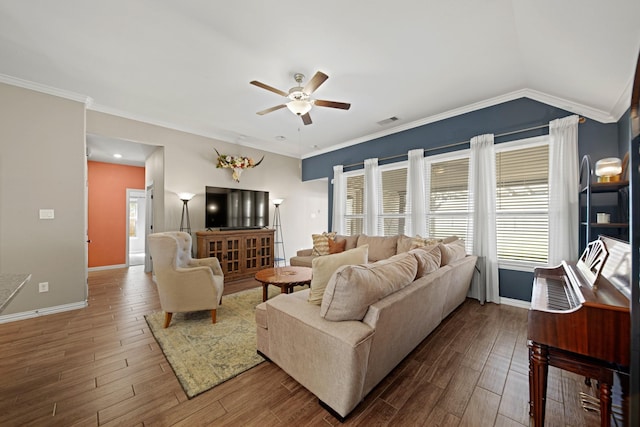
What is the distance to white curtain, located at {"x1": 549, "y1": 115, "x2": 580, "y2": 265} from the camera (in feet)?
9.54

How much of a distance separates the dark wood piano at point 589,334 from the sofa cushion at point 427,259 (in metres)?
0.78

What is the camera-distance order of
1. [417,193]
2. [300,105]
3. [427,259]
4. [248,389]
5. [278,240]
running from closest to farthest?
[248,389]
[427,259]
[300,105]
[417,193]
[278,240]

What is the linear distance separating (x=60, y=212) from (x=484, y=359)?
530 cm

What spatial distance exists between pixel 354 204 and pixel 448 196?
2028mm

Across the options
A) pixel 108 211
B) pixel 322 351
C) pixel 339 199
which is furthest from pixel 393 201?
pixel 108 211

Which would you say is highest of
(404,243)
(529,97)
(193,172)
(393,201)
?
(529,97)

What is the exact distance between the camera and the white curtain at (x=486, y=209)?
348 cm

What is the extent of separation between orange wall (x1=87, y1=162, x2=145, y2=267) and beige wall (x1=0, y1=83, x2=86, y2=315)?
9.29 feet

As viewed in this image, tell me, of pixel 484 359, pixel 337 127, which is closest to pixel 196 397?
pixel 484 359

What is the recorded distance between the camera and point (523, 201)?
337cm

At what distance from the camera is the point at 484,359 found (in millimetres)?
2176

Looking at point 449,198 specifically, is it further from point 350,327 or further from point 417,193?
point 350,327

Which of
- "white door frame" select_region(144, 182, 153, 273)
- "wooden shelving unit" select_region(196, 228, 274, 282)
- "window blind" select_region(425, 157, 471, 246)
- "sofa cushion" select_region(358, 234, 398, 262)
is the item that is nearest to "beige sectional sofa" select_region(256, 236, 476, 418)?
"sofa cushion" select_region(358, 234, 398, 262)

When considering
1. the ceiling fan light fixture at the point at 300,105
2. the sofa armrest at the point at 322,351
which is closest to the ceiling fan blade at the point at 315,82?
the ceiling fan light fixture at the point at 300,105
